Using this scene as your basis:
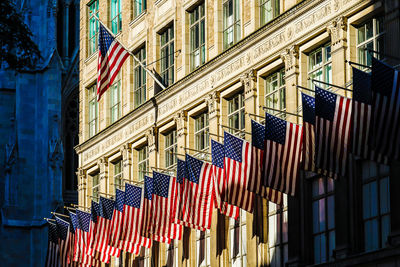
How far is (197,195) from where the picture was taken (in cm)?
3747

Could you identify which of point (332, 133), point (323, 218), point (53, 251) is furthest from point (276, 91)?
point (53, 251)

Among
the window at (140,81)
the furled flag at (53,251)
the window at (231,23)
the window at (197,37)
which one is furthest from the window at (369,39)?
the furled flag at (53,251)

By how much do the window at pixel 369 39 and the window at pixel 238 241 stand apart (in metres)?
9.45

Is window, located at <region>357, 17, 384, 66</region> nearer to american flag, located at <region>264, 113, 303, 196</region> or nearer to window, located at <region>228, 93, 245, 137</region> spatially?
american flag, located at <region>264, 113, 303, 196</region>

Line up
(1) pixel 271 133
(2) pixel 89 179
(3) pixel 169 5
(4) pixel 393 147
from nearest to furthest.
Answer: (4) pixel 393 147
(1) pixel 271 133
(3) pixel 169 5
(2) pixel 89 179

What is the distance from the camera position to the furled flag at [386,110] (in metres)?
26.1

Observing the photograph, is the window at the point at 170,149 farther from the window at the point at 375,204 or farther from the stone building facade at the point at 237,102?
the window at the point at 375,204

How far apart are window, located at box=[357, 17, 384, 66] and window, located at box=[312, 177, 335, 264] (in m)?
4.28

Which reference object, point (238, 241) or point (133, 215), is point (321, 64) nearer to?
point (238, 241)

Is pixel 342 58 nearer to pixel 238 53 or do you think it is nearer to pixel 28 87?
pixel 238 53

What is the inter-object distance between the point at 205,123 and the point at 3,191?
44.5 metres

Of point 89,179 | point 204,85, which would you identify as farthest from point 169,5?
point 89,179

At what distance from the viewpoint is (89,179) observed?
5709 centimetres

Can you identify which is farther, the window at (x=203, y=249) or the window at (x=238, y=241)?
the window at (x=203, y=249)
